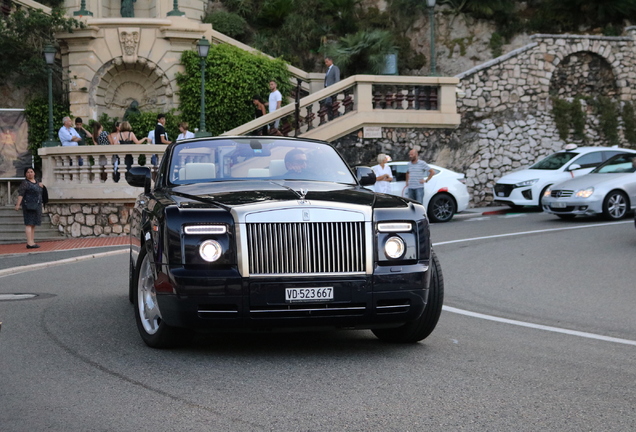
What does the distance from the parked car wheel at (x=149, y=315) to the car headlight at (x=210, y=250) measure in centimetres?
59

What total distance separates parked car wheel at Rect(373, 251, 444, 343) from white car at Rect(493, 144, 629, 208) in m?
17.1

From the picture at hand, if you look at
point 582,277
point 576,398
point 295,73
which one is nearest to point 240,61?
point 295,73

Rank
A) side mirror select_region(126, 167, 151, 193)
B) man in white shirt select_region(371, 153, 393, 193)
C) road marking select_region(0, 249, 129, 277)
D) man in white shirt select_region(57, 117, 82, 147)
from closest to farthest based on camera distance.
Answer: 1. side mirror select_region(126, 167, 151, 193)
2. road marking select_region(0, 249, 129, 277)
3. man in white shirt select_region(371, 153, 393, 193)
4. man in white shirt select_region(57, 117, 82, 147)

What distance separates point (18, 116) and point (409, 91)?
38.7 ft

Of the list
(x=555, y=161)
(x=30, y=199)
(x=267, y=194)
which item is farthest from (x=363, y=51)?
(x=267, y=194)

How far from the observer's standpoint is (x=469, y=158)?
28625 mm

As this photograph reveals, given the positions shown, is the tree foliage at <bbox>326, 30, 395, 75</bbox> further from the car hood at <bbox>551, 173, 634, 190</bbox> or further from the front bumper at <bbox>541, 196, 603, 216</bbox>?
the front bumper at <bbox>541, 196, 603, 216</bbox>

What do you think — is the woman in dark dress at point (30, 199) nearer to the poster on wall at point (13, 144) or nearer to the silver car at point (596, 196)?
→ the poster on wall at point (13, 144)

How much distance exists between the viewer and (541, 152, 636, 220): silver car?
20469mm

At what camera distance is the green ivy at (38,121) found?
28.9m

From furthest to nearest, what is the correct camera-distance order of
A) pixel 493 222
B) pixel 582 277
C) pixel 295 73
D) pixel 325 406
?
1. pixel 295 73
2. pixel 493 222
3. pixel 582 277
4. pixel 325 406

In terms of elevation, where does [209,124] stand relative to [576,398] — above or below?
above

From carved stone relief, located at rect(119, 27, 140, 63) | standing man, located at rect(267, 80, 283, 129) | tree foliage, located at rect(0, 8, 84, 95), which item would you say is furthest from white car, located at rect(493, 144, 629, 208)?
tree foliage, located at rect(0, 8, 84, 95)

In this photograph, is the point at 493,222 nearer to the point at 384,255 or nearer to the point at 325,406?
the point at 384,255
